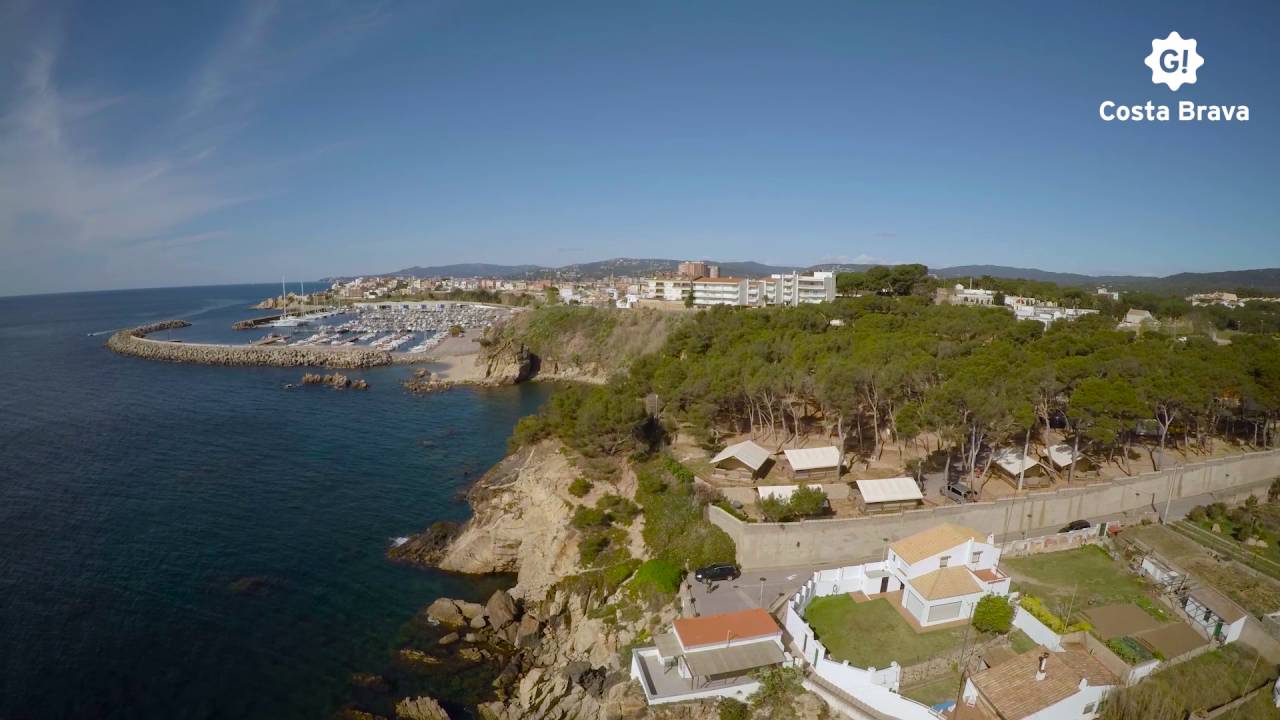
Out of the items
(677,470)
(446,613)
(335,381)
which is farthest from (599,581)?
(335,381)

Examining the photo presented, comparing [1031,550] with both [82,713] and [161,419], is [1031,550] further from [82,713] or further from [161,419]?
[161,419]

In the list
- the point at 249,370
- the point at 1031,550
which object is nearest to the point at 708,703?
the point at 1031,550

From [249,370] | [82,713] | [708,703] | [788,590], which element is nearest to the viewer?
[708,703]

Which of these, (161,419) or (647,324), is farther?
(647,324)

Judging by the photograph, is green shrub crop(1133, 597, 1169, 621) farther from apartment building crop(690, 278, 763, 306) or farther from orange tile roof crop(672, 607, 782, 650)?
apartment building crop(690, 278, 763, 306)

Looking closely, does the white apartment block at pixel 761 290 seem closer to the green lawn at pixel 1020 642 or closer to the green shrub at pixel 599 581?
the green shrub at pixel 599 581

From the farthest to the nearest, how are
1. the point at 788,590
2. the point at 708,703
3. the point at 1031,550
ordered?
the point at 1031,550, the point at 788,590, the point at 708,703

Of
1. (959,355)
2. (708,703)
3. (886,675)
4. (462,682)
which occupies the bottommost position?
(462,682)
